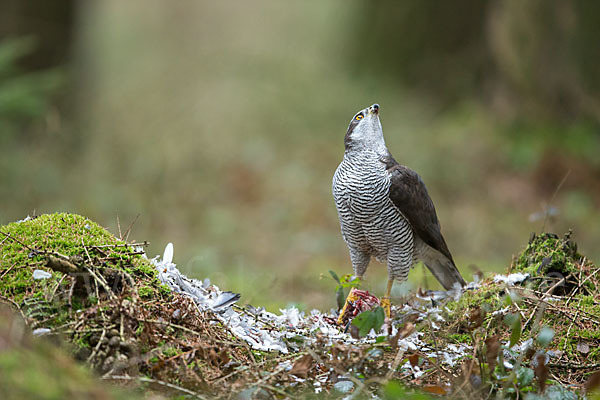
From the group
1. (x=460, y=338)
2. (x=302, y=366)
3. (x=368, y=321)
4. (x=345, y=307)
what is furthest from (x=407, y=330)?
(x=345, y=307)

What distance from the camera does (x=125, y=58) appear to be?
17141mm

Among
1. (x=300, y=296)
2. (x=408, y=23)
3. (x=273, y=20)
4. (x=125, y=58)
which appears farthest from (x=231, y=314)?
(x=273, y=20)

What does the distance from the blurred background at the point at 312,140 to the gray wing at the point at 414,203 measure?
130 centimetres

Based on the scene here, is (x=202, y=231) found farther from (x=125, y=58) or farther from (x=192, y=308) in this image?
(x=125, y=58)

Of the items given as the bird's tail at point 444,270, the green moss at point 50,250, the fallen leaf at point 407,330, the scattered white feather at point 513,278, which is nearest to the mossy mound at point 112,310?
the green moss at point 50,250

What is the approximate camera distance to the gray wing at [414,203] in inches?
161

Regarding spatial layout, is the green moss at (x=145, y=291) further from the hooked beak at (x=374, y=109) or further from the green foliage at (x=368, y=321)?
the hooked beak at (x=374, y=109)

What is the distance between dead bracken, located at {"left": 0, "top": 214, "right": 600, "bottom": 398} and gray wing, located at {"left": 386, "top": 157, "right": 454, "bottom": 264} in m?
0.79

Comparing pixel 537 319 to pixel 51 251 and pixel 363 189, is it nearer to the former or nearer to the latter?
pixel 363 189

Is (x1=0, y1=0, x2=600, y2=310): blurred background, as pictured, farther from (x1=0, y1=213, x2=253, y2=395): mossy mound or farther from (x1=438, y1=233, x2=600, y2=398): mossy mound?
(x1=0, y1=213, x2=253, y2=395): mossy mound

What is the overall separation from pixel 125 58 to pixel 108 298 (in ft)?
51.3

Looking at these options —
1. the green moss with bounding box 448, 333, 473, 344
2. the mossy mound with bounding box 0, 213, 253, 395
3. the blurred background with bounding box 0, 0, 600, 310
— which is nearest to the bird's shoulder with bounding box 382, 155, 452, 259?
the green moss with bounding box 448, 333, 473, 344

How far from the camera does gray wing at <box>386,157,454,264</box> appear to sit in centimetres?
409

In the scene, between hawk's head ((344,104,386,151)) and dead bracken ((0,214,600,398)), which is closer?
dead bracken ((0,214,600,398))
